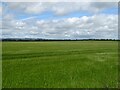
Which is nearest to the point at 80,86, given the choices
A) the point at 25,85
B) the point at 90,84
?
the point at 90,84

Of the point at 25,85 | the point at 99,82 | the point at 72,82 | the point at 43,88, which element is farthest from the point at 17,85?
the point at 99,82

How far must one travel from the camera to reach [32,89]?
16062 mm

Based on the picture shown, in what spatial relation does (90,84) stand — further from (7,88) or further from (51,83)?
(7,88)

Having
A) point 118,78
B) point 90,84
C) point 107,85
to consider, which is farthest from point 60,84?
point 118,78

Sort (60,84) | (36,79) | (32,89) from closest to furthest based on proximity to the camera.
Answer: (32,89) → (60,84) → (36,79)

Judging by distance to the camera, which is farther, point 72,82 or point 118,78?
point 118,78

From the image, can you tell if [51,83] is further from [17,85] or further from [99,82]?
[99,82]

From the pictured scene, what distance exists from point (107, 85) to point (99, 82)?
131 cm

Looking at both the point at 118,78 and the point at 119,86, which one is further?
the point at 118,78

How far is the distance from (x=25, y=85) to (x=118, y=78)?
7.10m

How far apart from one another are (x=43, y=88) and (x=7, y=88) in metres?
2.25

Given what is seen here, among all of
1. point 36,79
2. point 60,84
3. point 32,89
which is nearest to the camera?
point 32,89

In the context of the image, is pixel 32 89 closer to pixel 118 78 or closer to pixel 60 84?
pixel 60 84

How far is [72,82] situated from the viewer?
1798 cm
